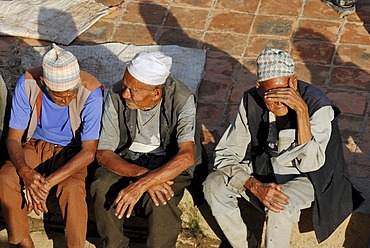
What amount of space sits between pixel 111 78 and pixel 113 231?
1.74 meters

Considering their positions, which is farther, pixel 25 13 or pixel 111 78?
pixel 25 13

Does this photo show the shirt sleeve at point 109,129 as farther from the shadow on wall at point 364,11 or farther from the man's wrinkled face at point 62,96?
the shadow on wall at point 364,11

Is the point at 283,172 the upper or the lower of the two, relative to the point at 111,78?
upper

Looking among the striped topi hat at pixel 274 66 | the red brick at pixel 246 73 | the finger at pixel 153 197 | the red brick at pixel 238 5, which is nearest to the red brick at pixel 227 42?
the red brick at pixel 246 73

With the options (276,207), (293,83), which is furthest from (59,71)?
(276,207)

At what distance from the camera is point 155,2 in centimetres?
776

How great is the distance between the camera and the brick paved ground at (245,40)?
21.4ft

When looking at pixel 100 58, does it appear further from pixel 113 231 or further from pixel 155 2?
pixel 113 231

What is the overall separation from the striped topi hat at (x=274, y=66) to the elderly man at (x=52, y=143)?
110cm

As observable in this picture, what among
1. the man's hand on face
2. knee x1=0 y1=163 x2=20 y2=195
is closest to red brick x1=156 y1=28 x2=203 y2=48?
knee x1=0 y1=163 x2=20 y2=195

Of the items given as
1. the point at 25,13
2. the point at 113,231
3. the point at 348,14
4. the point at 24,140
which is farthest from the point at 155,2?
the point at 113,231

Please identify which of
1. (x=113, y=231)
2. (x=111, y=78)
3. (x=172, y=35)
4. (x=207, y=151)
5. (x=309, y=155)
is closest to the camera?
(x=309, y=155)

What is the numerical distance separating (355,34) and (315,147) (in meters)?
2.37

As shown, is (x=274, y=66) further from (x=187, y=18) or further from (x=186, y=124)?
(x=187, y=18)
